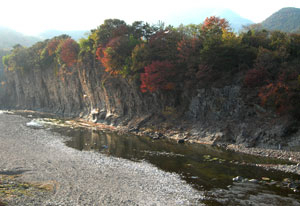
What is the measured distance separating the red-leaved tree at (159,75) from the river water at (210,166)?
8.76 m

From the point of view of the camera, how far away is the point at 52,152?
101 ft

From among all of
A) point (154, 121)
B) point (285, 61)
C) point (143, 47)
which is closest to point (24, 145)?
point (154, 121)

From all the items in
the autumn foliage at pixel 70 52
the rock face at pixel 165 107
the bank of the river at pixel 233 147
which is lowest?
the bank of the river at pixel 233 147

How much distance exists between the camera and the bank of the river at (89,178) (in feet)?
58.9

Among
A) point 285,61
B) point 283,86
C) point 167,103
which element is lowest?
point 167,103

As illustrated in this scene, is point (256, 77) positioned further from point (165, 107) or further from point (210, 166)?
point (165, 107)

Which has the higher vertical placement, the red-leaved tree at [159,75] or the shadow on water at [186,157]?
the red-leaved tree at [159,75]

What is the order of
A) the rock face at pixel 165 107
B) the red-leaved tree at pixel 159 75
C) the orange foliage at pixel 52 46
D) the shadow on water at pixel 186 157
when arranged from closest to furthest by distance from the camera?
1. the shadow on water at pixel 186 157
2. the rock face at pixel 165 107
3. the red-leaved tree at pixel 159 75
4. the orange foliage at pixel 52 46

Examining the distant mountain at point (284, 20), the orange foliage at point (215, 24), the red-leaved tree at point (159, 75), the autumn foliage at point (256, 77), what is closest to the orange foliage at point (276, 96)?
the autumn foliage at point (256, 77)

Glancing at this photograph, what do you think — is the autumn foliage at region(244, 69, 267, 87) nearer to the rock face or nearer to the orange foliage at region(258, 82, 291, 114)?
the rock face

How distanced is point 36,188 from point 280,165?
2051 centimetres

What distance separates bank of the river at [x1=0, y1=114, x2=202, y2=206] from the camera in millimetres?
17938

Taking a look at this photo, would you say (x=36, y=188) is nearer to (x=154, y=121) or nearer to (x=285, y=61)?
(x=154, y=121)

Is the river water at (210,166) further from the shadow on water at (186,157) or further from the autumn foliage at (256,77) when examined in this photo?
the autumn foliage at (256,77)
